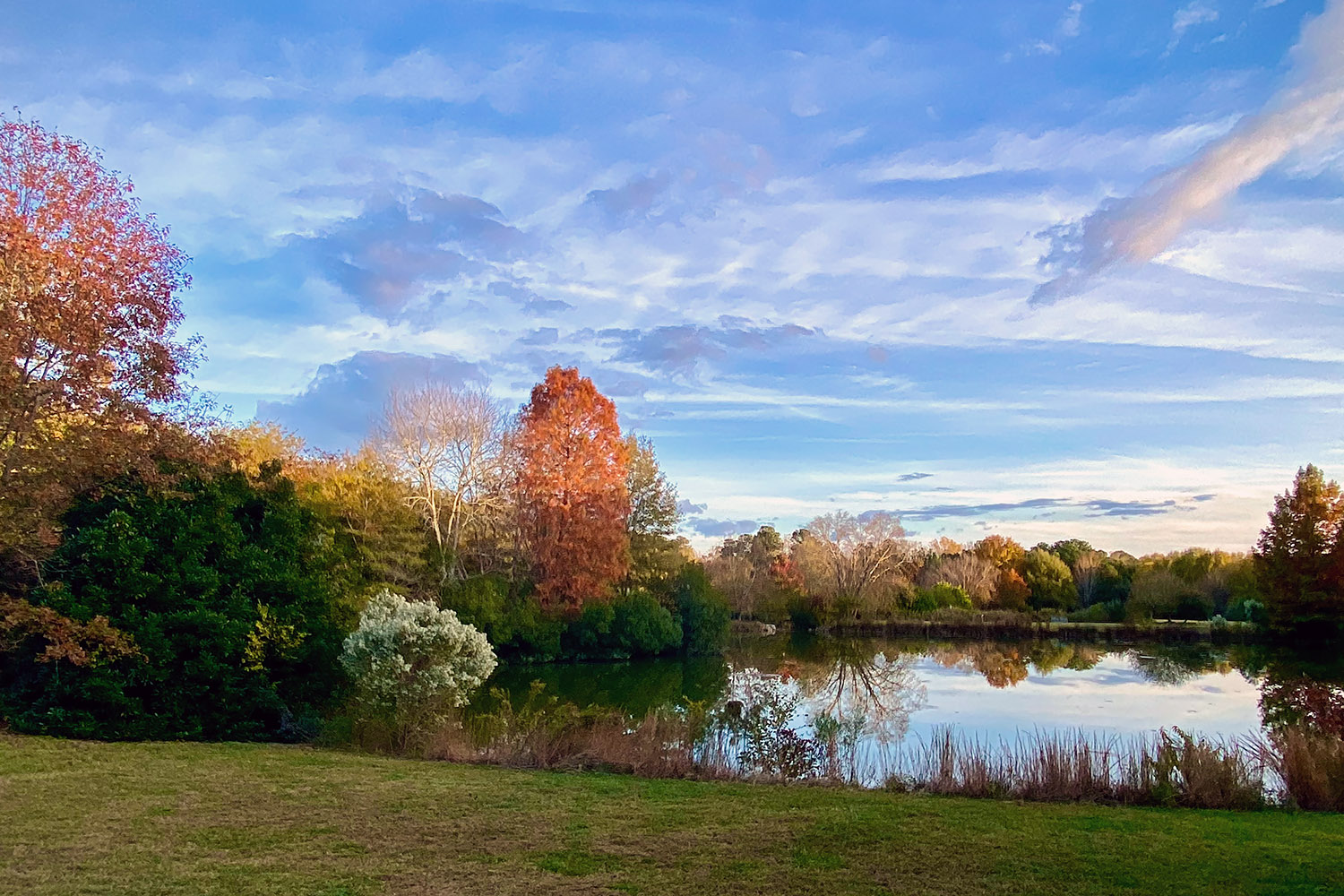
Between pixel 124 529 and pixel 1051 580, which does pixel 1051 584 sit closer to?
pixel 1051 580

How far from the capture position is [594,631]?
3247 centimetres

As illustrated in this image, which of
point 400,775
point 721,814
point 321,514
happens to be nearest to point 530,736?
point 400,775

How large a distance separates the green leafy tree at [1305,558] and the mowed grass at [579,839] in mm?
37006

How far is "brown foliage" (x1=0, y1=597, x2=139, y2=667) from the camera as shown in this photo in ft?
35.9

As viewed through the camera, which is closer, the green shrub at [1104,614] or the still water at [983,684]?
the still water at [983,684]

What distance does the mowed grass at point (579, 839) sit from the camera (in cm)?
→ 554

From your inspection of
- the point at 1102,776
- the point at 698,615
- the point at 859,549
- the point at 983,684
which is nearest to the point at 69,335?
the point at 1102,776

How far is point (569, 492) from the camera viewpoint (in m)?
32.3

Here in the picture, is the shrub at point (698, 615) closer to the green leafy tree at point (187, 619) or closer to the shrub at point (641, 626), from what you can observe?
the shrub at point (641, 626)

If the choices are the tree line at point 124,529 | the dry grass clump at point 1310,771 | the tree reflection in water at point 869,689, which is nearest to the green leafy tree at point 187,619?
the tree line at point 124,529

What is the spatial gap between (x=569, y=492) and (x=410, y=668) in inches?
801

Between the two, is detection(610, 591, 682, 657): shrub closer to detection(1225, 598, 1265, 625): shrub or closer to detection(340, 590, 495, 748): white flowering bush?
detection(340, 590, 495, 748): white flowering bush

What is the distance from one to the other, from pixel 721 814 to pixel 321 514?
65.4ft

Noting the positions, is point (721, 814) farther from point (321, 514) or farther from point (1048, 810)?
point (321, 514)
